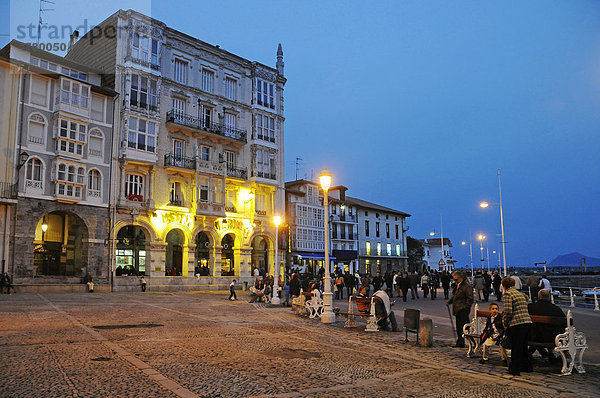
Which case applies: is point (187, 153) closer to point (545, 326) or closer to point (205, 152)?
point (205, 152)

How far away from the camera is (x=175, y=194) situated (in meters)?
37.2

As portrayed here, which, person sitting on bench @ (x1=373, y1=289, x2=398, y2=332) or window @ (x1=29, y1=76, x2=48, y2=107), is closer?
person sitting on bench @ (x1=373, y1=289, x2=398, y2=332)

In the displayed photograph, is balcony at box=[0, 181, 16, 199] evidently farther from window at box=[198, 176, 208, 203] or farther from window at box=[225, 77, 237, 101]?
window at box=[225, 77, 237, 101]

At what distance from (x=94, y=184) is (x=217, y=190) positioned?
33.8 ft

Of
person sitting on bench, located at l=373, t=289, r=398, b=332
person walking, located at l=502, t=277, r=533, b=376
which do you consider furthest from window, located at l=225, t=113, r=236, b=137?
person walking, located at l=502, t=277, r=533, b=376

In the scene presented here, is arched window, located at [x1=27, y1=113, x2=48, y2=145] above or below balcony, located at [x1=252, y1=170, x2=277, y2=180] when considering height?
above

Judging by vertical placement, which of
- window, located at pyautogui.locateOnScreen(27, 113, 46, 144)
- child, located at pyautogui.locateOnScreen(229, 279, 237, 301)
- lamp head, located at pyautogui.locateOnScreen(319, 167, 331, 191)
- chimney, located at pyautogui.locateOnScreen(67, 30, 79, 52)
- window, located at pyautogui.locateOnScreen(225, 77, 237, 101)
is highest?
chimney, located at pyautogui.locateOnScreen(67, 30, 79, 52)

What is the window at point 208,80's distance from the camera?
132ft

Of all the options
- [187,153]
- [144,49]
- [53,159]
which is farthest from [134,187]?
[144,49]

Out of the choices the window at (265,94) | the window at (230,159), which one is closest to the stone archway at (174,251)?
the window at (230,159)

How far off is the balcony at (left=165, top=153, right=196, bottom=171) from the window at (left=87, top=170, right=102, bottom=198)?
5.35 metres

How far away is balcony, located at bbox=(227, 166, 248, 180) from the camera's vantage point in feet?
133

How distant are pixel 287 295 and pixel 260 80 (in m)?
27.7

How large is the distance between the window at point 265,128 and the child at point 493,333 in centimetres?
3620
